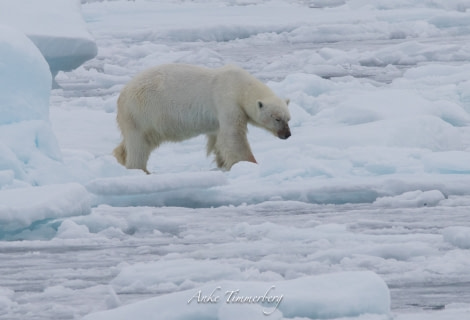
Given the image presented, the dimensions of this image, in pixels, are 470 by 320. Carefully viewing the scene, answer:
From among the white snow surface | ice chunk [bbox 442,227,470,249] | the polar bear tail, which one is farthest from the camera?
the polar bear tail

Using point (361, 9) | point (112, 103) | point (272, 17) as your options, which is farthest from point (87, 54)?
point (361, 9)

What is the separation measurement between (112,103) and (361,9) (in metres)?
9.07

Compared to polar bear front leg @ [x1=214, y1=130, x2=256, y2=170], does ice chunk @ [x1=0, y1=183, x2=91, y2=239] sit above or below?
above

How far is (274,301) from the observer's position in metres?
3.13

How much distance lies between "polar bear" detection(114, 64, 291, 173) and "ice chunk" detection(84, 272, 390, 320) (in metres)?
3.39

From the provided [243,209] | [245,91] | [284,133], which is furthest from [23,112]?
[284,133]

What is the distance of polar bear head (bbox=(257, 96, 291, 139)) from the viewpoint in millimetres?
6594

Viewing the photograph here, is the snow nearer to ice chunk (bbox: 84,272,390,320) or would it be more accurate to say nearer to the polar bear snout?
the polar bear snout

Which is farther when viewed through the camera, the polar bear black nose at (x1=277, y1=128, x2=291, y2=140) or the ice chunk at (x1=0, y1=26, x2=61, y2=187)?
the polar bear black nose at (x1=277, y1=128, x2=291, y2=140)

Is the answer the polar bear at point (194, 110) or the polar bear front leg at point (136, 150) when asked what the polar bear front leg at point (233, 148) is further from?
the polar bear front leg at point (136, 150)

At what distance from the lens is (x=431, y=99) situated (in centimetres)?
875

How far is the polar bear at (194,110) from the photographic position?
664cm

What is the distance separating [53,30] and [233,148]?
223 cm

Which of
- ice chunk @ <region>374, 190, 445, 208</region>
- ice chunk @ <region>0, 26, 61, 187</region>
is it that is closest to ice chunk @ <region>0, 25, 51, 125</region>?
ice chunk @ <region>0, 26, 61, 187</region>
